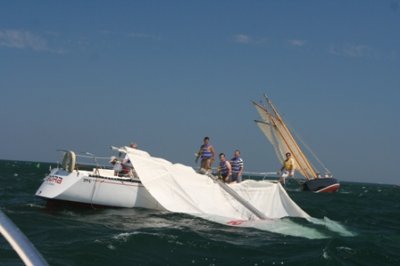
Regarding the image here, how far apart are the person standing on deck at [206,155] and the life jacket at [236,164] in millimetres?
909

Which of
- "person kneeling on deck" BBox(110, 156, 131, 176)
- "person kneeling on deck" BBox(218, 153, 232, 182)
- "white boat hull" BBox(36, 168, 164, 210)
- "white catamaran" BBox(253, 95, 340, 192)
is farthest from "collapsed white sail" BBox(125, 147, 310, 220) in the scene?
"white catamaran" BBox(253, 95, 340, 192)

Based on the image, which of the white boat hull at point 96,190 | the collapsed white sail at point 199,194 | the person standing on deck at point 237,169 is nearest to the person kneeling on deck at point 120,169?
the collapsed white sail at point 199,194

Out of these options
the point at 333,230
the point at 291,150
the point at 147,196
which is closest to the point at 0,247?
the point at 147,196

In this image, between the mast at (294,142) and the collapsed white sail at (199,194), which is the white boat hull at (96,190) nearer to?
the collapsed white sail at (199,194)

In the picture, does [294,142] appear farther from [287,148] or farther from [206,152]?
[206,152]

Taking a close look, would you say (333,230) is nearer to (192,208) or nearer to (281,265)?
(192,208)

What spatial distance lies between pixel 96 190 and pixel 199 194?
348cm

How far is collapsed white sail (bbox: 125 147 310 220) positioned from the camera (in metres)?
16.6

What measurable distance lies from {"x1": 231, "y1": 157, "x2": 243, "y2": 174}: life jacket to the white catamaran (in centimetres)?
2460

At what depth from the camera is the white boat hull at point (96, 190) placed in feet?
52.8

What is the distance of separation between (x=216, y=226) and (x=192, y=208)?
238cm

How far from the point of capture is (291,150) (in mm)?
44438

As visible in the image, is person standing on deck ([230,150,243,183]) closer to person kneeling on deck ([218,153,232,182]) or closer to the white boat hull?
person kneeling on deck ([218,153,232,182])

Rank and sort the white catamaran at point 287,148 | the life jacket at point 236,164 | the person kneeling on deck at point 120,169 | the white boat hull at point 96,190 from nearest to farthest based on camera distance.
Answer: the white boat hull at point 96,190 < the person kneeling on deck at point 120,169 < the life jacket at point 236,164 < the white catamaran at point 287,148
